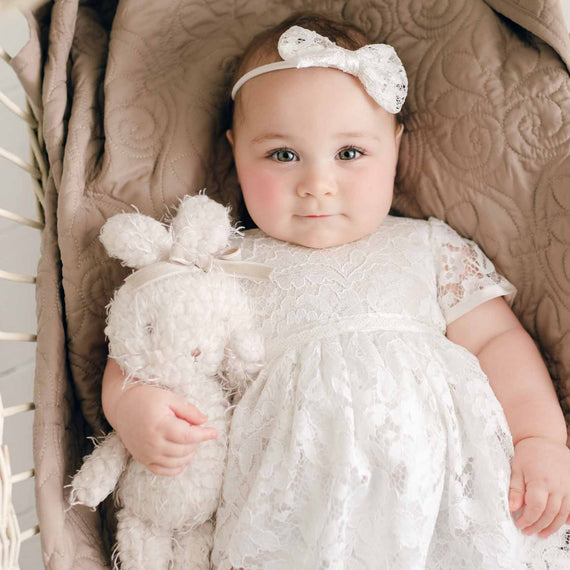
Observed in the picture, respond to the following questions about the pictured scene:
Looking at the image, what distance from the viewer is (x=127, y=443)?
3.00 ft

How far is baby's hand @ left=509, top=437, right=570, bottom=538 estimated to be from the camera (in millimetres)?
915

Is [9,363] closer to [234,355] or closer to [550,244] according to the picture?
[234,355]

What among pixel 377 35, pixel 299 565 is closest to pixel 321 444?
pixel 299 565

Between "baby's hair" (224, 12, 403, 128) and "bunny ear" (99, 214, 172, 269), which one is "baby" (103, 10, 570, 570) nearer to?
"baby's hair" (224, 12, 403, 128)

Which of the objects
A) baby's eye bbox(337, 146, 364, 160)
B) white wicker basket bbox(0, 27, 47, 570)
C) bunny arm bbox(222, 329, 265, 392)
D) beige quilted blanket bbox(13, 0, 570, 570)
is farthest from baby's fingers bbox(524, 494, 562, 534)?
white wicker basket bbox(0, 27, 47, 570)

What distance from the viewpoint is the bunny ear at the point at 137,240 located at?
0.93m

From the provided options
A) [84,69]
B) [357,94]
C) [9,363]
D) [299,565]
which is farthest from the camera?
[9,363]

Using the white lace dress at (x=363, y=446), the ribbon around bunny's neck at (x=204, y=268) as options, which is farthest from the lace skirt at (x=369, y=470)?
the ribbon around bunny's neck at (x=204, y=268)

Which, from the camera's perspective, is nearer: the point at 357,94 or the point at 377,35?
the point at 357,94

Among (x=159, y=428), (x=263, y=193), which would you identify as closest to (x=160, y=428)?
(x=159, y=428)

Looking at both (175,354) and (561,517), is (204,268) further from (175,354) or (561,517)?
(561,517)

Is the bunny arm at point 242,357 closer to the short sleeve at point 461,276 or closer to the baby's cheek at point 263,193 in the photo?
the baby's cheek at point 263,193

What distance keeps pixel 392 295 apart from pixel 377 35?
1.55 ft

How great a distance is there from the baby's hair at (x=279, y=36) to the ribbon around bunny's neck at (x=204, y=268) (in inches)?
10.3
